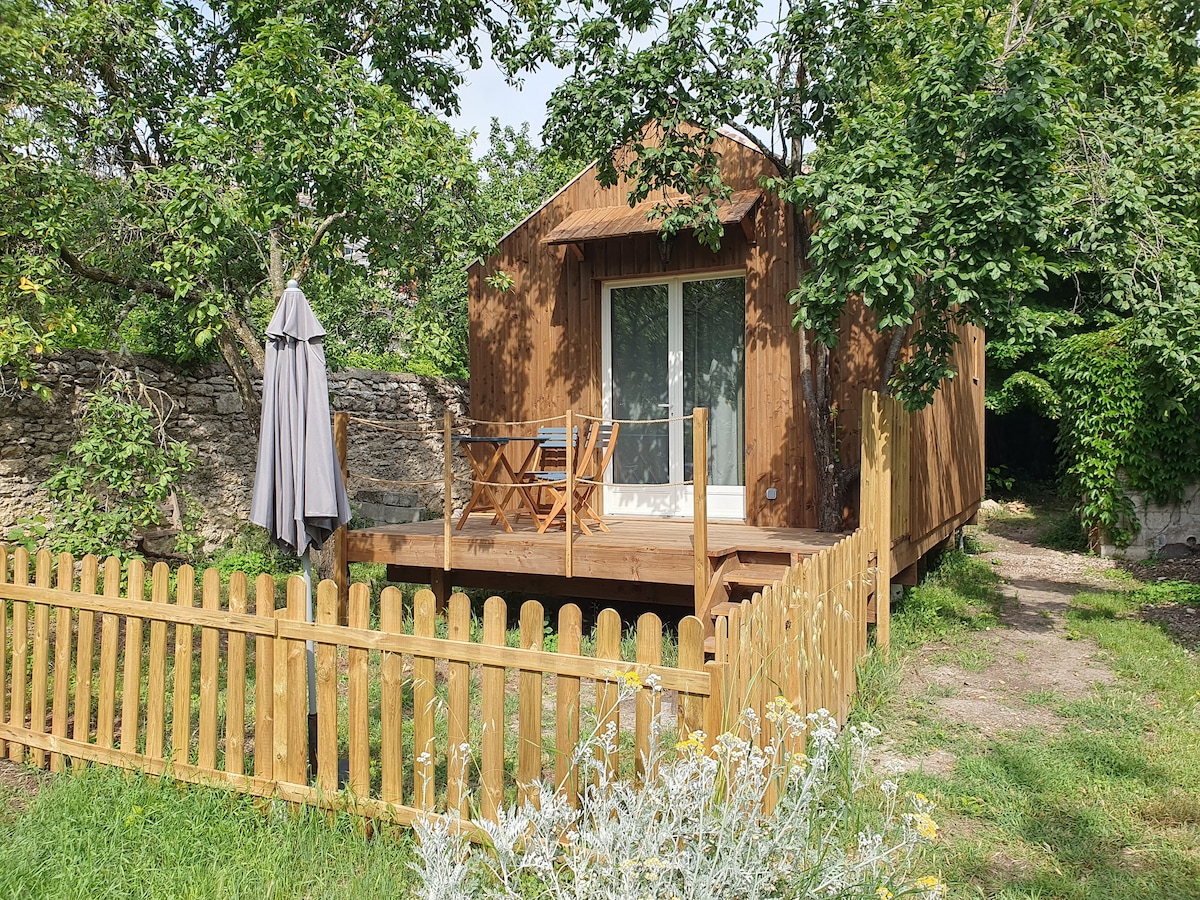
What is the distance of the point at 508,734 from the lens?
4.52m

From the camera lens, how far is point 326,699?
3516mm

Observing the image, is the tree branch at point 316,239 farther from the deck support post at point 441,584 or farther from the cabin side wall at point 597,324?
the deck support post at point 441,584

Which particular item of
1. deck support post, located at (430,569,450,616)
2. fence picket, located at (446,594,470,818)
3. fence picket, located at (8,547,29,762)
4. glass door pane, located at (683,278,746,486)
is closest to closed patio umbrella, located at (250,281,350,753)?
fence picket, located at (446,594,470,818)

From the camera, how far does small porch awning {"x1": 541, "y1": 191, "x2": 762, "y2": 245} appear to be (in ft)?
24.6

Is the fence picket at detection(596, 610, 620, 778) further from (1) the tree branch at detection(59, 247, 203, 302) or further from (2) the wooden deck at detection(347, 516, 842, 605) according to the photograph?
(1) the tree branch at detection(59, 247, 203, 302)

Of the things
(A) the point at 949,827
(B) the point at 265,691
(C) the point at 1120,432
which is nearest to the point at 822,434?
(A) the point at 949,827

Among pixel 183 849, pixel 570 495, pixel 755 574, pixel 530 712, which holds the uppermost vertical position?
pixel 570 495

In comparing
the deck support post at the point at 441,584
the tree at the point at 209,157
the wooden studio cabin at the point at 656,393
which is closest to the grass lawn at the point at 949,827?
the wooden studio cabin at the point at 656,393

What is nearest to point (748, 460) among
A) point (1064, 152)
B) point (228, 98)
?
point (1064, 152)

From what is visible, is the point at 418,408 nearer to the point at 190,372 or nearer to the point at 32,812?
the point at 190,372

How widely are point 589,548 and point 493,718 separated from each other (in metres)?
3.09

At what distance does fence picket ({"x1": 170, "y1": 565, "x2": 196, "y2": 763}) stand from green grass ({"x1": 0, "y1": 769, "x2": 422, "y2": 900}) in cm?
16

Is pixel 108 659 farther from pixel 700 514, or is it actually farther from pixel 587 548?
pixel 700 514

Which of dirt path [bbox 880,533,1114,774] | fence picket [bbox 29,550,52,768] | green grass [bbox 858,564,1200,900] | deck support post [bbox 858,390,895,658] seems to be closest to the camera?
green grass [bbox 858,564,1200,900]
